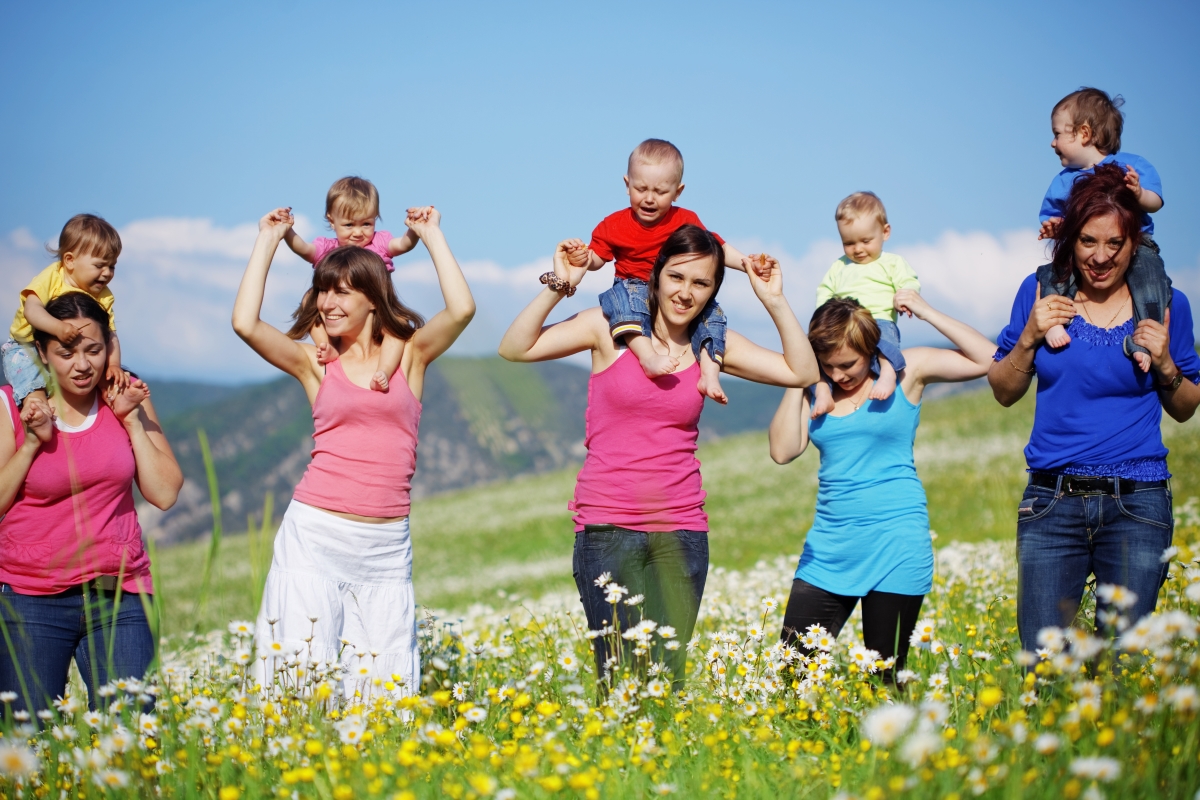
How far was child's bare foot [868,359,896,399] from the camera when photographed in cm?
511

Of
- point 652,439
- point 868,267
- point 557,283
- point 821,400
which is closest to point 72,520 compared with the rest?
point 557,283

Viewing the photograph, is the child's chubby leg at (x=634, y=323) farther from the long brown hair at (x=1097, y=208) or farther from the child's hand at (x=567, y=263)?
the long brown hair at (x=1097, y=208)

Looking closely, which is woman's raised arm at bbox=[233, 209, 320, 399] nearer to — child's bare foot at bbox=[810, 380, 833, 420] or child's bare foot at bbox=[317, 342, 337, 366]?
child's bare foot at bbox=[317, 342, 337, 366]

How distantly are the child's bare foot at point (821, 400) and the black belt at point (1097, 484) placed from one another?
47.3 inches

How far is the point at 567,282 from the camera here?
199 inches

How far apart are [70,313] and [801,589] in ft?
13.9

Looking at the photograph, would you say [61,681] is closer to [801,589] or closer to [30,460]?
[30,460]

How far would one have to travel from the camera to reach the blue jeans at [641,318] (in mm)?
4988

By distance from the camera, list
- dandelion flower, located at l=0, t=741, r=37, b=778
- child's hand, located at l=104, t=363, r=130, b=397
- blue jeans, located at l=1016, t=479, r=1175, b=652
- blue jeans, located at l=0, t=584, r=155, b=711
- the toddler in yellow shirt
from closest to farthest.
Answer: dandelion flower, located at l=0, t=741, r=37, b=778, blue jeans, located at l=1016, t=479, r=1175, b=652, blue jeans, located at l=0, t=584, r=155, b=711, child's hand, located at l=104, t=363, r=130, b=397, the toddler in yellow shirt

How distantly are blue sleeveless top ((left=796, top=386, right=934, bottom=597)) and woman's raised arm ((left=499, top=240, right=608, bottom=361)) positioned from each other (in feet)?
4.68

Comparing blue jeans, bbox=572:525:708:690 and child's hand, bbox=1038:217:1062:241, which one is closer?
blue jeans, bbox=572:525:708:690

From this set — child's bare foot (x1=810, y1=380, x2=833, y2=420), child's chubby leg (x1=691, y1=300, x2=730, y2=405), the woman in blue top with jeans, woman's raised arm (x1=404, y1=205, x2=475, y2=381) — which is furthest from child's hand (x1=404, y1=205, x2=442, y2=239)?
the woman in blue top with jeans

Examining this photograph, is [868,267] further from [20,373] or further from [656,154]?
[20,373]

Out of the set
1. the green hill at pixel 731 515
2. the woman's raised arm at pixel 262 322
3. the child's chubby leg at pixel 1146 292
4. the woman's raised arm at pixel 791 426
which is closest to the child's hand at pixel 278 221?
the woman's raised arm at pixel 262 322
